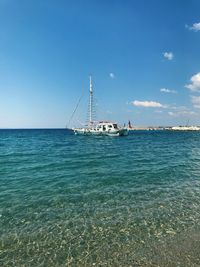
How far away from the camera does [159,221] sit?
1124 cm

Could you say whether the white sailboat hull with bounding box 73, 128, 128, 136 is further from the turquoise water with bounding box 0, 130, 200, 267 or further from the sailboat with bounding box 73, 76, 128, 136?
the turquoise water with bounding box 0, 130, 200, 267

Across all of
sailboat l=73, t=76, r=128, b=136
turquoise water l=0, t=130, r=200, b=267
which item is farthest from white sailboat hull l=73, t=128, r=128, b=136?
turquoise water l=0, t=130, r=200, b=267

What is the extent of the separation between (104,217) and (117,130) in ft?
273

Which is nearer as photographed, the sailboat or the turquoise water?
the turquoise water

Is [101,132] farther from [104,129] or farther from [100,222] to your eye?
[100,222]

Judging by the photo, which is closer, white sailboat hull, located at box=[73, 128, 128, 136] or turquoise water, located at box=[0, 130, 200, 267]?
turquoise water, located at box=[0, 130, 200, 267]

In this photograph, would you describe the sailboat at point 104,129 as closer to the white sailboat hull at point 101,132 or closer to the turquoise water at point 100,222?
the white sailboat hull at point 101,132

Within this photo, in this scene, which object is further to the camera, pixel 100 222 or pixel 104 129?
pixel 104 129

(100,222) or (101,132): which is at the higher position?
(101,132)

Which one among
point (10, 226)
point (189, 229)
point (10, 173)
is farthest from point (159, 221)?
point (10, 173)

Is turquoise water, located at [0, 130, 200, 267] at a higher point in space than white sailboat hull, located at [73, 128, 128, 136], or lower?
lower

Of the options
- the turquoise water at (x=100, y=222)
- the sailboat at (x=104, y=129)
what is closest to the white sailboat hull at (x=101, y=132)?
the sailboat at (x=104, y=129)

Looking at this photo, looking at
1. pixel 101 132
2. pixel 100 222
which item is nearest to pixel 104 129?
pixel 101 132

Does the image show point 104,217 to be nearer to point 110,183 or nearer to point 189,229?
point 189,229
